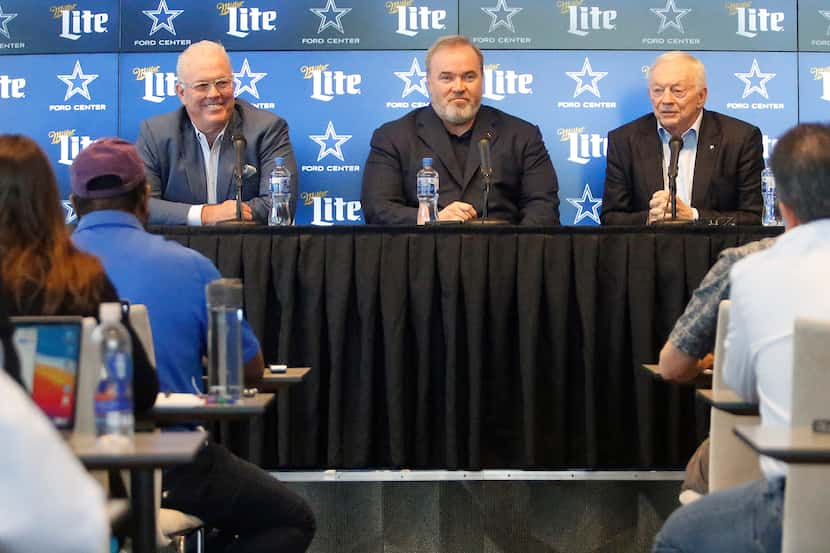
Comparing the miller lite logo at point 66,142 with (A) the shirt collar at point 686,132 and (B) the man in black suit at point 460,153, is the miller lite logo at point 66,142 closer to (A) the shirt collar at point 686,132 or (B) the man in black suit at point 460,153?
(B) the man in black suit at point 460,153

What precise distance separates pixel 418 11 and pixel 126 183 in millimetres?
3302

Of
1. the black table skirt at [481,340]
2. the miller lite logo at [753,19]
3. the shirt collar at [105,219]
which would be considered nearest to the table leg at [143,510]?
the shirt collar at [105,219]

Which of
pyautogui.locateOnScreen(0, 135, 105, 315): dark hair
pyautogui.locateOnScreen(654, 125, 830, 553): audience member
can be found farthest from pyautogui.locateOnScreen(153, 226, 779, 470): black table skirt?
pyautogui.locateOnScreen(0, 135, 105, 315): dark hair

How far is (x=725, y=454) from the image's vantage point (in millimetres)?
2676

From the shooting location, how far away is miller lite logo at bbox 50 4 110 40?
19.2ft

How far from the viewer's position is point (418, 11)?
5.81m

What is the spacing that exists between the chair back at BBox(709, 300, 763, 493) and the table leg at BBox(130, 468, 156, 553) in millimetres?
1171

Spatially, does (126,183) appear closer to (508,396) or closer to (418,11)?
(508,396)

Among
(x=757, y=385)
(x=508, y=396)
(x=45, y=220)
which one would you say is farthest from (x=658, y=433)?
(x=45, y=220)

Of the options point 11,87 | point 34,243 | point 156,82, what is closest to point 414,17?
point 156,82

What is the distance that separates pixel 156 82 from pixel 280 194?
1.43 m

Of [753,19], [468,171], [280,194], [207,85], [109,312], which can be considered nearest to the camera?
[109,312]

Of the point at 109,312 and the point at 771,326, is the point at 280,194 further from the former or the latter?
the point at 771,326

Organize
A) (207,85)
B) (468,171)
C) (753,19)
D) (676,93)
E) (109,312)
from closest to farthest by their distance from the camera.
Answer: (109,312) → (468,171) → (207,85) → (676,93) → (753,19)
